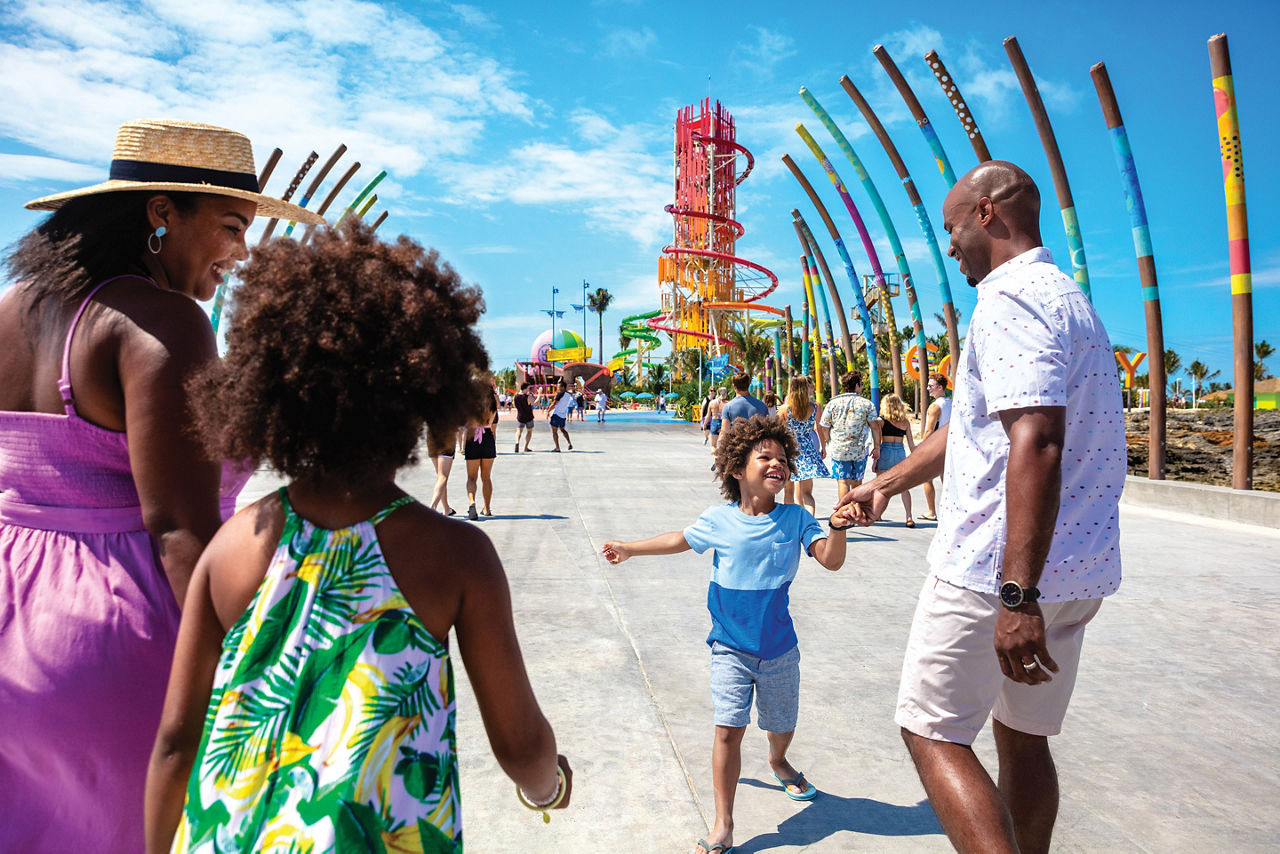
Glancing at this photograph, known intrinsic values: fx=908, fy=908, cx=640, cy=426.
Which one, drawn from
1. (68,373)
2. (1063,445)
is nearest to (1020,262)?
(1063,445)

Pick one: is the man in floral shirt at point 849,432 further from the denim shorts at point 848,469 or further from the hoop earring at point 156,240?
the hoop earring at point 156,240

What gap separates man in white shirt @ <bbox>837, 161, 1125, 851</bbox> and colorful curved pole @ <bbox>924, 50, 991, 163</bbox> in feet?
45.3

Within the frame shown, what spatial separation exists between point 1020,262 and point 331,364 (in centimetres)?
191

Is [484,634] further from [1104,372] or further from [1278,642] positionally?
[1278,642]

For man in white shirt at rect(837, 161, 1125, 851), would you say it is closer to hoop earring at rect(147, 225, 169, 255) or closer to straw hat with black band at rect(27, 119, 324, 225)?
straw hat with black band at rect(27, 119, 324, 225)

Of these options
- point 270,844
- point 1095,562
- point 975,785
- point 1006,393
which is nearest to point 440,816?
point 270,844

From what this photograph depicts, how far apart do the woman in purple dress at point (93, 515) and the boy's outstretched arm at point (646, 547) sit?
5.75 feet

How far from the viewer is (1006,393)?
228cm

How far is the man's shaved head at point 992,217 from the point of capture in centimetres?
256

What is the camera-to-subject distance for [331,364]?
1361 mm

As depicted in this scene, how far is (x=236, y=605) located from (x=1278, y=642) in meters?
→ 5.87

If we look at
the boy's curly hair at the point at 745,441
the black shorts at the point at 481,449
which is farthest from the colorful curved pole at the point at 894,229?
the boy's curly hair at the point at 745,441

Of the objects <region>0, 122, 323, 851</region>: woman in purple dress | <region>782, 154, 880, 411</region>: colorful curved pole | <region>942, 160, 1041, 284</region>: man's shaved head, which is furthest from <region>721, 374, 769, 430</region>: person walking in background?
<region>782, 154, 880, 411</region>: colorful curved pole

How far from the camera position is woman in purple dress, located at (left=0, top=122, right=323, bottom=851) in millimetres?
1587
